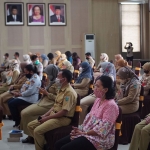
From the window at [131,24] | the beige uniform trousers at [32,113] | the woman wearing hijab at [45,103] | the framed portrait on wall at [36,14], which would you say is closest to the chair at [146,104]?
the woman wearing hijab at [45,103]

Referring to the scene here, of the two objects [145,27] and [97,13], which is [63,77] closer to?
[97,13]

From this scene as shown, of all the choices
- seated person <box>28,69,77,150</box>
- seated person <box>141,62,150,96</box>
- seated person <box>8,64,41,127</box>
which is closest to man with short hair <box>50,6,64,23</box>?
seated person <box>141,62,150,96</box>

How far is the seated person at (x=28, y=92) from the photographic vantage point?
19.8 ft

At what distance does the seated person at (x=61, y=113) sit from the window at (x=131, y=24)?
14.2m

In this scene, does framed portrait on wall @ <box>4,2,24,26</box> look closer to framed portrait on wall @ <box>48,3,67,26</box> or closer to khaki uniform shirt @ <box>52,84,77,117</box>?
framed portrait on wall @ <box>48,3,67,26</box>

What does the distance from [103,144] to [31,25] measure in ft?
43.0

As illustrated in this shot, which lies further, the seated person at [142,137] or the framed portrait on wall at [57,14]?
the framed portrait on wall at [57,14]

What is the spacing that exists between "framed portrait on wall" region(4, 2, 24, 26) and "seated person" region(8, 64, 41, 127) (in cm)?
998

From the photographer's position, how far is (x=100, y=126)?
348cm

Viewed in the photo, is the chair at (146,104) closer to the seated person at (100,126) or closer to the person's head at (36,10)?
the seated person at (100,126)

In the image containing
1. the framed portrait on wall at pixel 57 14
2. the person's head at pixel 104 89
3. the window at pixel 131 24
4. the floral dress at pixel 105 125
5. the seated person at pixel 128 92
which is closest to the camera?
the floral dress at pixel 105 125

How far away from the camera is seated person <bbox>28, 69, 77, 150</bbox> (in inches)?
173

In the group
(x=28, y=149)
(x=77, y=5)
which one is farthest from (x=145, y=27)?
(x=28, y=149)

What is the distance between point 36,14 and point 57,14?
Result: 3.21 feet
